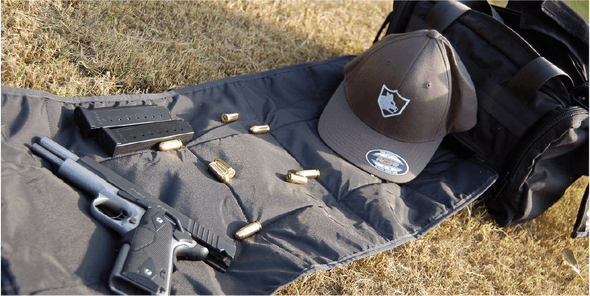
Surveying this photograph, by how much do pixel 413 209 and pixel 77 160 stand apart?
194cm

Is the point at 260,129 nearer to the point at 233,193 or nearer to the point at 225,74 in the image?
the point at 233,193

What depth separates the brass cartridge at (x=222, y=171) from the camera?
8.08 feet

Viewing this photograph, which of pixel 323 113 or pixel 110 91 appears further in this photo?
pixel 323 113

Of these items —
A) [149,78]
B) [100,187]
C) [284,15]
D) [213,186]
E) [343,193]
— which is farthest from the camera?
[284,15]

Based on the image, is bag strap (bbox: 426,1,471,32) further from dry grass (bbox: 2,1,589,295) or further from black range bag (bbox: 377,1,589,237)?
dry grass (bbox: 2,1,589,295)

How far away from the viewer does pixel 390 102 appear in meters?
3.05

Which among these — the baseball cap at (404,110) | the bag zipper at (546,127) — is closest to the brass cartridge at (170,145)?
the baseball cap at (404,110)

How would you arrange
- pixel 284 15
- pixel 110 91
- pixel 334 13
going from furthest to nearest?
pixel 334 13
pixel 284 15
pixel 110 91

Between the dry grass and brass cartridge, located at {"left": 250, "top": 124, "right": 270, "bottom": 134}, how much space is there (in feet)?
2.60

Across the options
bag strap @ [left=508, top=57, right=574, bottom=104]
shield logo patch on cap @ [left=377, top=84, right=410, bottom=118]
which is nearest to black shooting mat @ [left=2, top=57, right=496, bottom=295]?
shield logo patch on cap @ [left=377, top=84, right=410, bottom=118]

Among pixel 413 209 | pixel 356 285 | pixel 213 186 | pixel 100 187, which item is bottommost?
pixel 356 285

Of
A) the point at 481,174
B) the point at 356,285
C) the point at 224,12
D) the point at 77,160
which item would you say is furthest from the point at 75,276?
the point at 224,12

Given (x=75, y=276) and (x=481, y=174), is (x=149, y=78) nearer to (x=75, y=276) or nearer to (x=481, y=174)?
(x=75, y=276)

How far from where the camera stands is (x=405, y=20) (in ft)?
12.8
